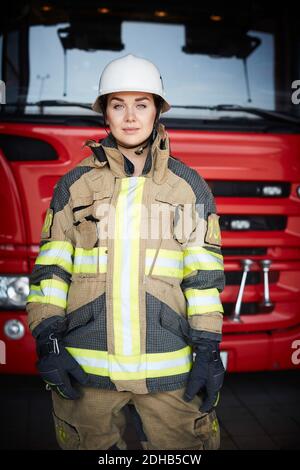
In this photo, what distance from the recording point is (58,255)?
7.03ft

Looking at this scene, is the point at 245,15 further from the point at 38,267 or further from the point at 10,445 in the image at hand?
the point at 10,445

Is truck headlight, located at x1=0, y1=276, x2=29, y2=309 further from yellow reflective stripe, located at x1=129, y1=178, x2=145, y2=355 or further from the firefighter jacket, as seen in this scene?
yellow reflective stripe, located at x1=129, y1=178, x2=145, y2=355

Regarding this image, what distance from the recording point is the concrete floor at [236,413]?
314 centimetres

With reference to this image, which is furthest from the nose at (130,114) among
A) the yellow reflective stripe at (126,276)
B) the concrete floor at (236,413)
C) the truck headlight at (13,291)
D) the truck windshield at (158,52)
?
the concrete floor at (236,413)

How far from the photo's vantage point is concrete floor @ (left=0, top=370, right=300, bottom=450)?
3.14 m

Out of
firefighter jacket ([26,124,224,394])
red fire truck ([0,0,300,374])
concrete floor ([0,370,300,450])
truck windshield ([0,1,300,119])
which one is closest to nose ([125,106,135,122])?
firefighter jacket ([26,124,224,394])

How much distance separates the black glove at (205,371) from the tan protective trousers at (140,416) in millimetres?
73

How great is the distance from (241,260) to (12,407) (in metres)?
1.64

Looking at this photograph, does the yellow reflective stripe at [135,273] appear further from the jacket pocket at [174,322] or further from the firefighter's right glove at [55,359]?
the firefighter's right glove at [55,359]

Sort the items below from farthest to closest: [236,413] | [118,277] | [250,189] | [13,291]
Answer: [236,413] < [250,189] < [13,291] < [118,277]

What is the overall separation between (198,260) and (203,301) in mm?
149

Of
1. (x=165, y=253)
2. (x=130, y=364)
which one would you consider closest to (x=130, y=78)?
(x=165, y=253)

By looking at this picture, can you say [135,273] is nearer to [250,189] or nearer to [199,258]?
[199,258]
